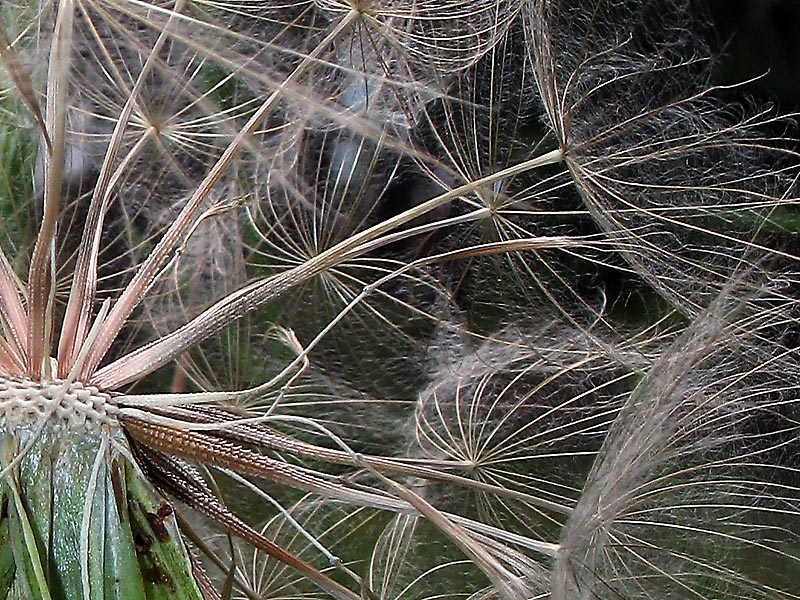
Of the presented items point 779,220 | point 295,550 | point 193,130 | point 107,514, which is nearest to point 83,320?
point 107,514

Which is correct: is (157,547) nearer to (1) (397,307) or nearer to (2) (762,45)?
(1) (397,307)

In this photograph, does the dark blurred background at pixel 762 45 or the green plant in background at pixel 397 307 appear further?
the dark blurred background at pixel 762 45

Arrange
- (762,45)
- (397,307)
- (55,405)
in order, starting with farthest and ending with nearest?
(762,45) → (397,307) → (55,405)

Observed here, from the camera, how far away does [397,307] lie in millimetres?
1765

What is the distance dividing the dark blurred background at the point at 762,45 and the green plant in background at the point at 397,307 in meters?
0.13

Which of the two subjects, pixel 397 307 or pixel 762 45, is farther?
pixel 762 45

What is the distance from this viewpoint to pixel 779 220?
148 centimetres

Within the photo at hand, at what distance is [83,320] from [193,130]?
0.65 metres

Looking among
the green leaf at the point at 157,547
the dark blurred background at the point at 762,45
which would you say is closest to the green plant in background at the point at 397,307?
the green leaf at the point at 157,547

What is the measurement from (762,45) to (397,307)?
2.86 feet

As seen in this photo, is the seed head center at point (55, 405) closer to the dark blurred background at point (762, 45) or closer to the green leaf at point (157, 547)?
the green leaf at point (157, 547)

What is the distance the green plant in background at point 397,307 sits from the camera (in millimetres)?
948

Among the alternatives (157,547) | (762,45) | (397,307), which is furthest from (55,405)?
(762,45)

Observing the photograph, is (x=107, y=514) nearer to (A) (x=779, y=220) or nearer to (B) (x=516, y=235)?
(B) (x=516, y=235)
